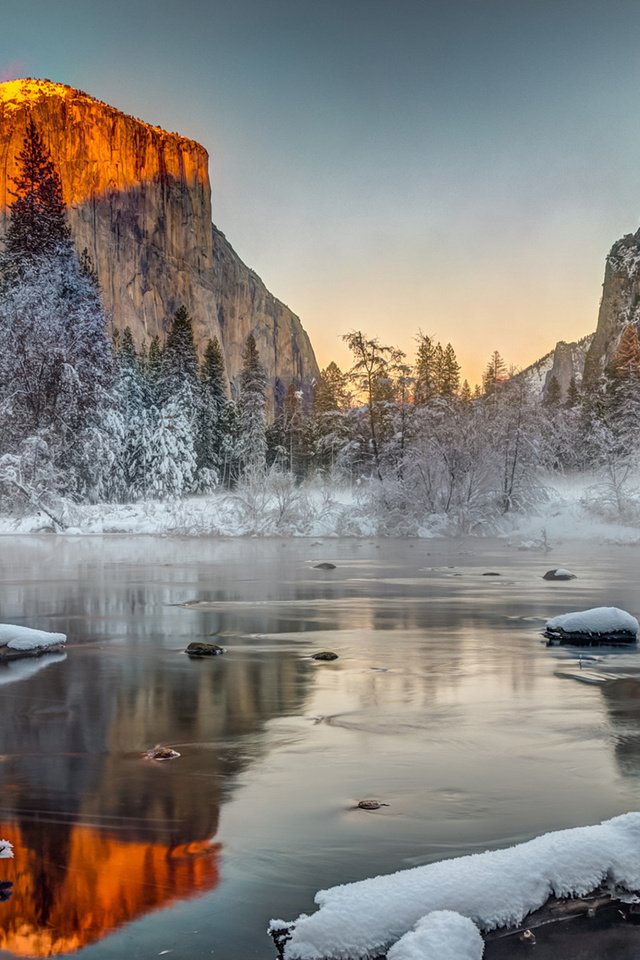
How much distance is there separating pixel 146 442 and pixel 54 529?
741 inches

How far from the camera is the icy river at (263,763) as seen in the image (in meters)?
3.55

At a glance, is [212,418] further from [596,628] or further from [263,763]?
[263,763]

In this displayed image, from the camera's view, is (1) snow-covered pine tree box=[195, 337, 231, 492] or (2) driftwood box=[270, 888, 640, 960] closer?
(2) driftwood box=[270, 888, 640, 960]

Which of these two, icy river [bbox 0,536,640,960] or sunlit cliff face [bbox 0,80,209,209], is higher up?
sunlit cliff face [bbox 0,80,209,209]

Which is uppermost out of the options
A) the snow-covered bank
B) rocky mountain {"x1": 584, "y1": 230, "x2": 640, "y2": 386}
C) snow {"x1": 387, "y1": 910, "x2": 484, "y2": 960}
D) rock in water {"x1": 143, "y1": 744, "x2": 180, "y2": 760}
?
rocky mountain {"x1": 584, "y1": 230, "x2": 640, "y2": 386}

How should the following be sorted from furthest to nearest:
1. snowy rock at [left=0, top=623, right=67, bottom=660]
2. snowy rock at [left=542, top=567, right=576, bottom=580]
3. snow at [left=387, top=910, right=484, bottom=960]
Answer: snowy rock at [left=542, top=567, right=576, bottom=580] < snowy rock at [left=0, top=623, right=67, bottom=660] < snow at [left=387, top=910, right=484, bottom=960]

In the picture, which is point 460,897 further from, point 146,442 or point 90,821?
point 146,442

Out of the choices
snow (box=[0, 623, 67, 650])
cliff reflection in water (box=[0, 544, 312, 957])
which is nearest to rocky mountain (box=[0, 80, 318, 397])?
snow (box=[0, 623, 67, 650])

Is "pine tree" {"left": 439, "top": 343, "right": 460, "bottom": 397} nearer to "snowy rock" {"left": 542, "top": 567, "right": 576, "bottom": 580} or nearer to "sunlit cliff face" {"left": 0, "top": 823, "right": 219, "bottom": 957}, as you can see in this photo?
"snowy rock" {"left": 542, "top": 567, "right": 576, "bottom": 580}

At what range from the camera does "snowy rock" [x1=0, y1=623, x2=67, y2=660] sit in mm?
9547

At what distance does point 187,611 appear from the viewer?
14078 mm

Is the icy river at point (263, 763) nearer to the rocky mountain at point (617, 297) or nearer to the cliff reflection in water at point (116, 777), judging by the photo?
the cliff reflection in water at point (116, 777)

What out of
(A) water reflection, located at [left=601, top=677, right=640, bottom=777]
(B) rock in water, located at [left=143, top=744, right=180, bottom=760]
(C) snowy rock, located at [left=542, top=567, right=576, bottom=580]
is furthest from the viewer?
(C) snowy rock, located at [left=542, top=567, right=576, bottom=580]

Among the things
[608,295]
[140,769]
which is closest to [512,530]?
[140,769]
